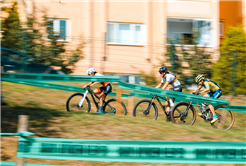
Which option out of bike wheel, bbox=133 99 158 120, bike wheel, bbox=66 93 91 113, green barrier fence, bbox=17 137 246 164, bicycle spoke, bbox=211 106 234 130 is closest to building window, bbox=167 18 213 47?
bicycle spoke, bbox=211 106 234 130

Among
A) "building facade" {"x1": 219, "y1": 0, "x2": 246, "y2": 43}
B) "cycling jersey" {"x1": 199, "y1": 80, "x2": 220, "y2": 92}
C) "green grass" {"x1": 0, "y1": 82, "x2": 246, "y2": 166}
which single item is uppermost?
"building facade" {"x1": 219, "y1": 0, "x2": 246, "y2": 43}

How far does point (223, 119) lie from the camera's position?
1012 centimetres

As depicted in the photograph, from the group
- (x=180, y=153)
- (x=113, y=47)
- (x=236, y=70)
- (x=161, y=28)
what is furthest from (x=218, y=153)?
(x=161, y=28)

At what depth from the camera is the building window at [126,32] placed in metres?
18.5

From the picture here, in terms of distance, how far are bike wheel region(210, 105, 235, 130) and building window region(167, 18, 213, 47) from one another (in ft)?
16.3

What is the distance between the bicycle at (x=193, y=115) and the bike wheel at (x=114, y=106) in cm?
158

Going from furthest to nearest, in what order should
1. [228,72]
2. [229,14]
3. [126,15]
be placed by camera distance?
[229,14], [126,15], [228,72]

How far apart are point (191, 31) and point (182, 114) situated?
1165 centimetres

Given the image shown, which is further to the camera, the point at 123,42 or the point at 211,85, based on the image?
the point at 123,42

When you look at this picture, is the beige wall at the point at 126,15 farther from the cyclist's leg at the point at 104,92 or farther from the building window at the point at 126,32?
the cyclist's leg at the point at 104,92

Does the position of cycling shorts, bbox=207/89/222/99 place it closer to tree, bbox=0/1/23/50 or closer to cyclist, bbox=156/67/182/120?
cyclist, bbox=156/67/182/120

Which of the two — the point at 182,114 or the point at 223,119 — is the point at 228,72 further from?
the point at 182,114

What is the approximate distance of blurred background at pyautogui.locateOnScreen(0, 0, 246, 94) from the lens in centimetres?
1320

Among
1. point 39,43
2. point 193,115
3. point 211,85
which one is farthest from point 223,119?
point 39,43
